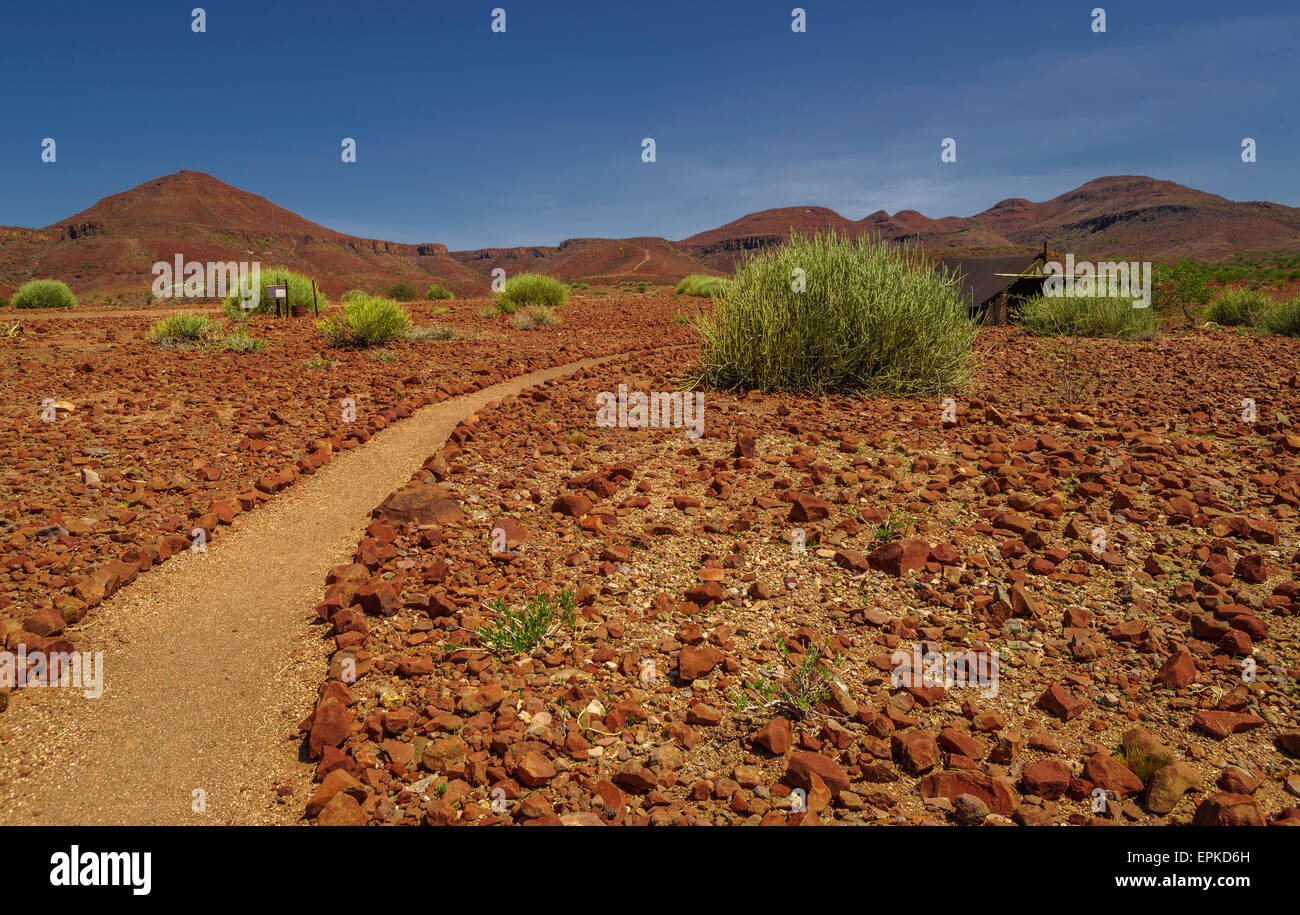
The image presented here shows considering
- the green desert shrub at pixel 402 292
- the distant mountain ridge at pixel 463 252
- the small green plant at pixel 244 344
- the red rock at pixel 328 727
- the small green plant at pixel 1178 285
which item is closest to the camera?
the red rock at pixel 328 727

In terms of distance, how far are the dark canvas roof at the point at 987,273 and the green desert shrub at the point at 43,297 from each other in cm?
2439

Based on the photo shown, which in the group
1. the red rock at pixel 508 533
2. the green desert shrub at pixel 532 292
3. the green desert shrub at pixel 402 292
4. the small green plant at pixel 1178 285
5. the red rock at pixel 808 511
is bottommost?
the red rock at pixel 508 533

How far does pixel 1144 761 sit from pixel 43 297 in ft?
87.7

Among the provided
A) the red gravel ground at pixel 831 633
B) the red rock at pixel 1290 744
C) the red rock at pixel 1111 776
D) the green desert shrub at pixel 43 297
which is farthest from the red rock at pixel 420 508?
the green desert shrub at pixel 43 297

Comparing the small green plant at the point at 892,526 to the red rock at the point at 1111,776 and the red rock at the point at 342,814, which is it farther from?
the red rock at the point at 342,814

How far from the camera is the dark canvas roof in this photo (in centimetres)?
1545

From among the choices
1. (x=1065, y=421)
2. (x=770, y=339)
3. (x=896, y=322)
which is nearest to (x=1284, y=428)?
(x=1065, y=421)

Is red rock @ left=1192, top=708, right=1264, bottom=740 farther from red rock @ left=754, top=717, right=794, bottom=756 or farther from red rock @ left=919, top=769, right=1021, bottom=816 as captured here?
red rock @ left=754, top=717, right=794, bottom=756

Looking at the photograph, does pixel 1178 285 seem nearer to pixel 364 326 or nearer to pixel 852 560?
pixel 852 560

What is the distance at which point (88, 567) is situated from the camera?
4.06m

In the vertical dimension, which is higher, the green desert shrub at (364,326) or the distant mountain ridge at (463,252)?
the distant mountain ridge at (463,252)

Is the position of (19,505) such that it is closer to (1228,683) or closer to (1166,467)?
(1228,683)

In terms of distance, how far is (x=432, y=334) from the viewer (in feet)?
41.8

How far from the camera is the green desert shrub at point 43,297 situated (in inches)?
779
